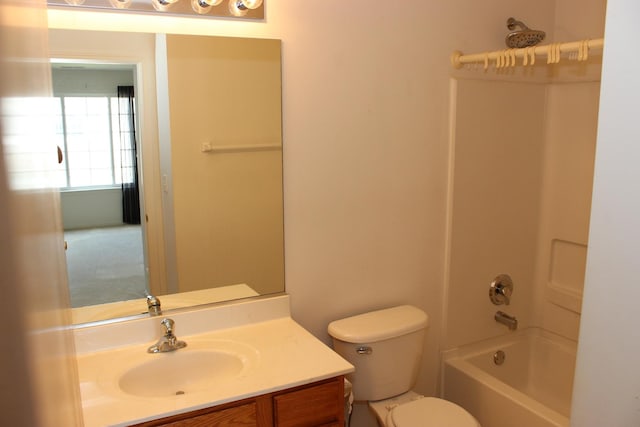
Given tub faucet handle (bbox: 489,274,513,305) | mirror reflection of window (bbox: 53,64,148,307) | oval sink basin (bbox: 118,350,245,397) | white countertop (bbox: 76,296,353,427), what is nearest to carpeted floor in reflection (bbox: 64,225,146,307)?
mirror reflection of window (bbox: 53,64,148,307)

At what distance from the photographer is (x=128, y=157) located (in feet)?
6.02

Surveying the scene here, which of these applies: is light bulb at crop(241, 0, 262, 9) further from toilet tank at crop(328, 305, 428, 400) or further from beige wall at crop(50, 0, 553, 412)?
toilet tank at crop(328, 305, 428, 400)

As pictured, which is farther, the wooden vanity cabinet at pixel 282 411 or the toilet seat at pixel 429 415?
the toilet seat at pixel 429 415

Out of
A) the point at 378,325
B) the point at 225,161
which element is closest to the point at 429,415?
the point at 378,325

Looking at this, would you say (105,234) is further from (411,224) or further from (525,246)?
(525,246)

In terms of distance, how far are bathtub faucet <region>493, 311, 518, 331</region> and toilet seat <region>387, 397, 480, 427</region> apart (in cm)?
75

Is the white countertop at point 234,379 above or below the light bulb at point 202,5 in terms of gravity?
below

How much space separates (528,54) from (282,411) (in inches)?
65.7

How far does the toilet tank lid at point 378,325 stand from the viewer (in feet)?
6.91

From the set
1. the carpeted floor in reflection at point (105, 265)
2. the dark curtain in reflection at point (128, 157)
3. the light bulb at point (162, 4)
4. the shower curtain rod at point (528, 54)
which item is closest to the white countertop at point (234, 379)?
the carpeted floor in reflection at point (105, 265)

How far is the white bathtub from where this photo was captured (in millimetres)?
2285

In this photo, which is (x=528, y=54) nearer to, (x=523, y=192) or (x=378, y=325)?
(x=523, y=192)

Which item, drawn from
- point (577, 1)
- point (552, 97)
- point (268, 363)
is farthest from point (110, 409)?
point (577, 1)

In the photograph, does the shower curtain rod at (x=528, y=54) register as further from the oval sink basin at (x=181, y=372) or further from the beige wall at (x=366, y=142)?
the oval sink basin at (x=181, y=372)
